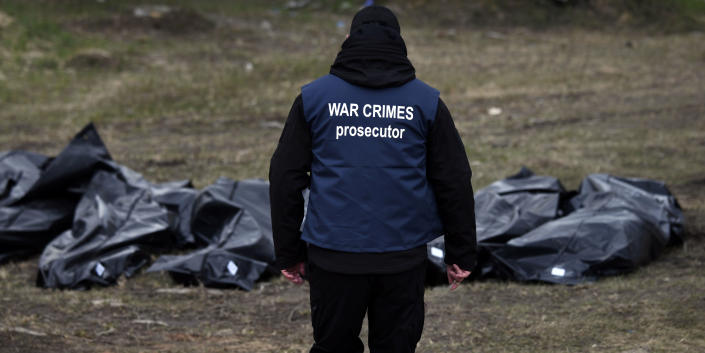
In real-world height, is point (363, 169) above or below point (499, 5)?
above

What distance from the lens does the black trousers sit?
8.91 ft

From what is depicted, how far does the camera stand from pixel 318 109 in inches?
106

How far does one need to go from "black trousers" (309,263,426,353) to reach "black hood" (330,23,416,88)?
2.21 ft

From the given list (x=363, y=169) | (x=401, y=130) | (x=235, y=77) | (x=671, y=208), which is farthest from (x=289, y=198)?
(x=235, y=77)

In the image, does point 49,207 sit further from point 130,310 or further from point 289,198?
point 289,198

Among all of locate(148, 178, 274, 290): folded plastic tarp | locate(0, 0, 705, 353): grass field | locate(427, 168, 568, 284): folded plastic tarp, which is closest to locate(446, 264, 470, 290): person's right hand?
locate(0, 0, 705, 353): grass field

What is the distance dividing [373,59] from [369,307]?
891 mm

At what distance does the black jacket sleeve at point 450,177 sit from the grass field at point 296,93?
68.3 inches

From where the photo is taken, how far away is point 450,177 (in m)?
2.74

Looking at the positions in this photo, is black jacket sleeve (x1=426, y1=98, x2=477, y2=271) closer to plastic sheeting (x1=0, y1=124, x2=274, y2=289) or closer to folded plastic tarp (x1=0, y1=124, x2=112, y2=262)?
plastic sheeting (x1=0, y1=124, x2=274, y2=289)

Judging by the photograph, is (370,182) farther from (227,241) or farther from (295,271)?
(227,241)

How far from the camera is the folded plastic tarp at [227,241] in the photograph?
5812 mm

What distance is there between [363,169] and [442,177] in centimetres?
28

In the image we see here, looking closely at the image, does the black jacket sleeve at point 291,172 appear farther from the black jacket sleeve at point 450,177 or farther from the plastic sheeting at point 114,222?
the plastic sheeting at point 114,222
